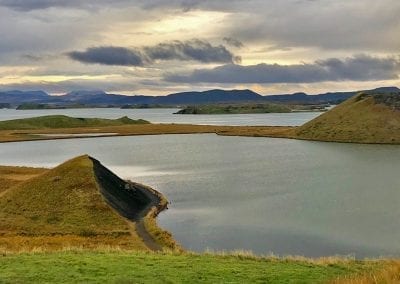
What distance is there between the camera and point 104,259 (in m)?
23.0

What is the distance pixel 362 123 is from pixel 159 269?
141176 mm

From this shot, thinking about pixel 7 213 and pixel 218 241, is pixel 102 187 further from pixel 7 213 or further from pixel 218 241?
pixel 218 241

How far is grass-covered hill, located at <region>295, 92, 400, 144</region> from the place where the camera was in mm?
143875

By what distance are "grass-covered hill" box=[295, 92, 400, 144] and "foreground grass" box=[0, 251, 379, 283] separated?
404 feet

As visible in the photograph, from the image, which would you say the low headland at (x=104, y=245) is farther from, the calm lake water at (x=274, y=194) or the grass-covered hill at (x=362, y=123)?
the grass-covered hill at (x=362, y=123)

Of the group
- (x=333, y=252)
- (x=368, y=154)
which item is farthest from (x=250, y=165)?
(x=333, y=252)

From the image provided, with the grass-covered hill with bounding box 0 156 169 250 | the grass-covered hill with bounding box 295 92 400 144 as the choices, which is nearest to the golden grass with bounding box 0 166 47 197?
the grass-covered hill with bounding box 0 156 169 250

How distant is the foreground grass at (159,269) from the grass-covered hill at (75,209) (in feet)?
45.8

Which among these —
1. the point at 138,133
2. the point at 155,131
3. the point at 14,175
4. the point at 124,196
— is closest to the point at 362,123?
the point at 155,131

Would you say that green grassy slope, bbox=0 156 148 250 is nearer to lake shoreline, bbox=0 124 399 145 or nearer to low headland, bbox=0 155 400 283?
low headland, bbox=0 155 400 283

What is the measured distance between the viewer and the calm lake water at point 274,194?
38500 millimetres

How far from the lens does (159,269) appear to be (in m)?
20.4

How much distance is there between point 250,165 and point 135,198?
3615cm

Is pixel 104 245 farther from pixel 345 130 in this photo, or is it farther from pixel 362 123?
pixel 362 123
